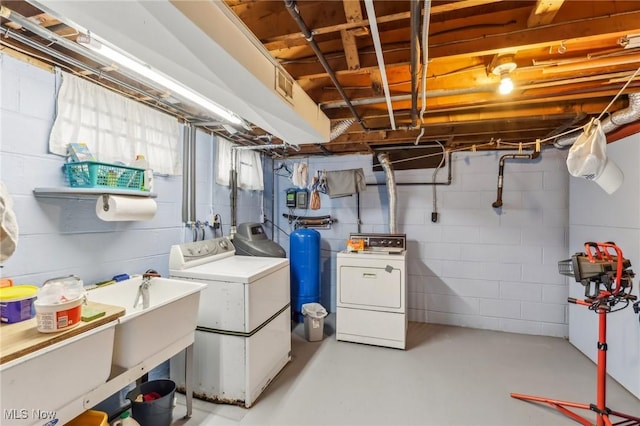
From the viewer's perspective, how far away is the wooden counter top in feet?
3.26

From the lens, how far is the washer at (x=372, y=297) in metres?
3.03

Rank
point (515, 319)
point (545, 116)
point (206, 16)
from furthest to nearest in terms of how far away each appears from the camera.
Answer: point (515, 319) → point (545, 116) → point (206, 16)

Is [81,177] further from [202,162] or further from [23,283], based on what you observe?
[202,162]

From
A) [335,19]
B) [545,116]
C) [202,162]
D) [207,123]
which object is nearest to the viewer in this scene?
[335,19]

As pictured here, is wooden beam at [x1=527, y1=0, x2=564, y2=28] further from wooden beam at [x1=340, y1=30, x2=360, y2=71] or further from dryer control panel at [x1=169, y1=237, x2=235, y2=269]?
dryer control panel at [x1=169, y1=237, x2=235, y2=269]

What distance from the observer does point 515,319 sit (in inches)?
137

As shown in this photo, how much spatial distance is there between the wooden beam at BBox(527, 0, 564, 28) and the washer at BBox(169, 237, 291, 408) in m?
2.24

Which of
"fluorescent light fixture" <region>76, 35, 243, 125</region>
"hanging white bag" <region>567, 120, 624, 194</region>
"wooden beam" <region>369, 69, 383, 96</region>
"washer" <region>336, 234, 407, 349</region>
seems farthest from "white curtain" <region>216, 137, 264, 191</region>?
"hanging white bag" <region>567, 120, 624, 194</region>

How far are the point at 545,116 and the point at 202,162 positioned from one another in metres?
3.18

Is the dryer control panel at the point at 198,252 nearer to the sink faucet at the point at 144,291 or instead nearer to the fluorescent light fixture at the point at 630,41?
the sink faucet at the point at 144,291

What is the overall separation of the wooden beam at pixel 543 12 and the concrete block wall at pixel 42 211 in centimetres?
261

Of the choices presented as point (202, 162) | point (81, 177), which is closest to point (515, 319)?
point (202, 162)

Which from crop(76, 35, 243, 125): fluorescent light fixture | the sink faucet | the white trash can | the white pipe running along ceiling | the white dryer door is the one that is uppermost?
crop(76, 35, 243, 125): fluorescent light fixture

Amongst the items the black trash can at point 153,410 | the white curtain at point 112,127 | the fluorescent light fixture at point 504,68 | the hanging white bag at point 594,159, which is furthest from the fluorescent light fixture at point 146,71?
the hanging white bag at point 594,159
